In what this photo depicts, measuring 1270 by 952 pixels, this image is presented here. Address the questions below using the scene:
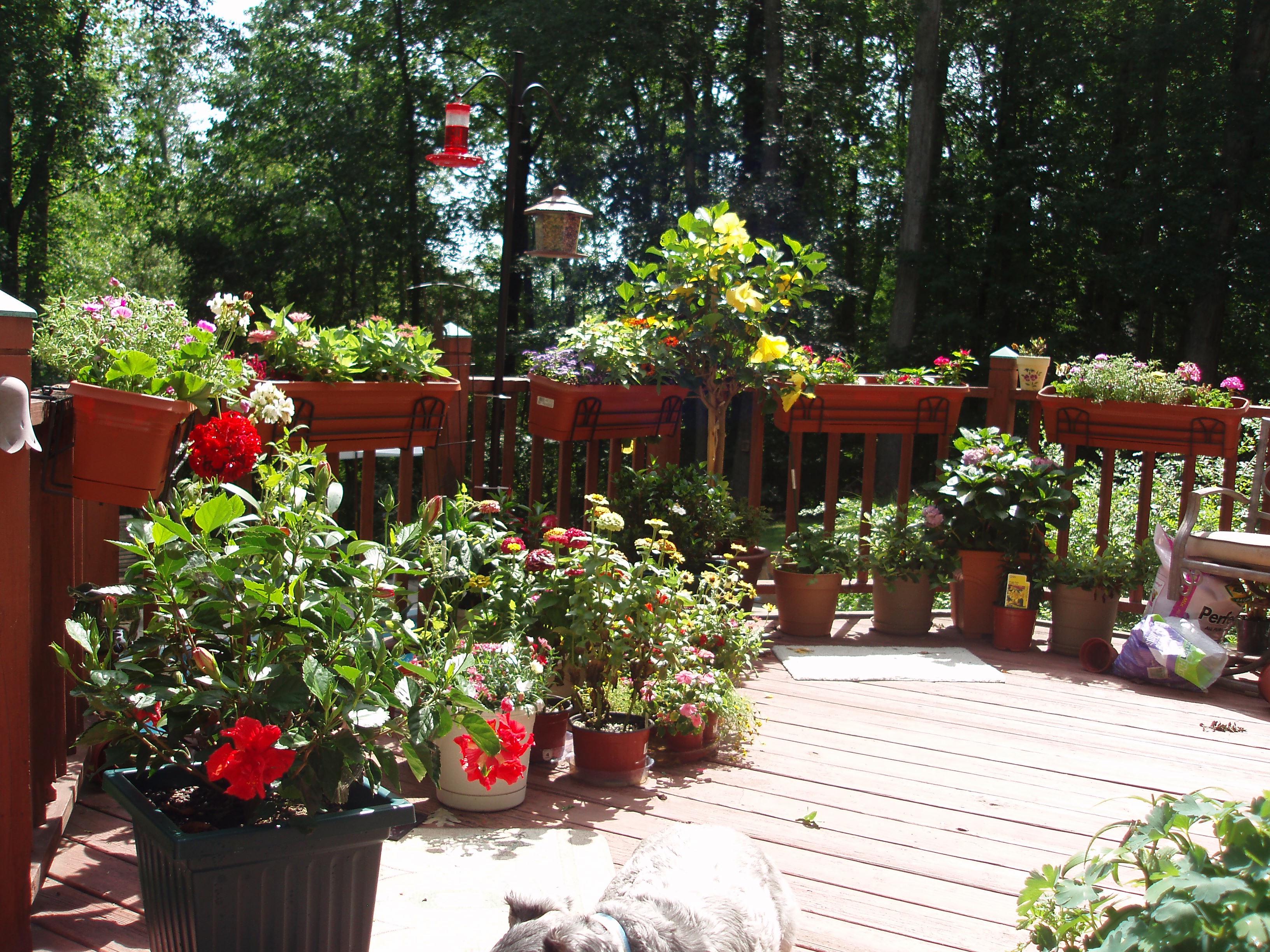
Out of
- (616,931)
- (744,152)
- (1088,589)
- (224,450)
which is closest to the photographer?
(616,931)

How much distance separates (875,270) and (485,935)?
1374 cm

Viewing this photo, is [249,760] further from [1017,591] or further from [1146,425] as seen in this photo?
[1146,425]

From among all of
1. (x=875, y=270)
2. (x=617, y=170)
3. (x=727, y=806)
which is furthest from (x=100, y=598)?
(x=875, y=270)

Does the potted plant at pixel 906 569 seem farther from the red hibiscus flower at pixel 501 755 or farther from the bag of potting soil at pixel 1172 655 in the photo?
the red hibiscus flower at pixel 501 755

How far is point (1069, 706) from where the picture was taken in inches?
127

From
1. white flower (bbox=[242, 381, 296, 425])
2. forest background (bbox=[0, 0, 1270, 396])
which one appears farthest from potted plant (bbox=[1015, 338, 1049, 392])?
forest background (bbox=[0, 0, 1270, 396])

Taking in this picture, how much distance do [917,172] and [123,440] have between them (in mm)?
10374

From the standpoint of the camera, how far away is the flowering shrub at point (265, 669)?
4.42ft

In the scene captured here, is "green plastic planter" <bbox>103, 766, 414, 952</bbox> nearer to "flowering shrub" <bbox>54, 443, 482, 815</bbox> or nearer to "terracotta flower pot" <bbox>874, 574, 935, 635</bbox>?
"flowering shrub" <bbox>54, 443, 482, 815</bbox>

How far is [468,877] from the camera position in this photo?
78.0 inches

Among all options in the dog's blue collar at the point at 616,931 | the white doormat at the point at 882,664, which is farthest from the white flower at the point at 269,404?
the white doormat at the point at 882,664

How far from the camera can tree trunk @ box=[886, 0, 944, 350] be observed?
10.6 meters

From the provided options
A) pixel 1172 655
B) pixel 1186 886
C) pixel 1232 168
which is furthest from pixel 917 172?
pixel 1186 886

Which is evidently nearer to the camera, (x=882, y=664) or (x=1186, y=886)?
(x=1186, y=886)
